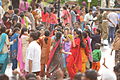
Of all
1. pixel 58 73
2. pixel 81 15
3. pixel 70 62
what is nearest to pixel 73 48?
pixel 70 62

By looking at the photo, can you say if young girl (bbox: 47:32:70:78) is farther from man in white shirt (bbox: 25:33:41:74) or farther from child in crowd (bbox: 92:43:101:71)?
→ man in white shirt (bbox: 25:33:41:74)

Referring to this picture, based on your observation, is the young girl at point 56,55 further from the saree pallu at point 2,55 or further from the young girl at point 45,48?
the saree pallu at point 2,55

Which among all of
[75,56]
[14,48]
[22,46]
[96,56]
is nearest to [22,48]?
[22,46]

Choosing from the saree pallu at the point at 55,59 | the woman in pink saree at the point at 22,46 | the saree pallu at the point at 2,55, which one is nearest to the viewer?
the saree pallu at the point at 2,55

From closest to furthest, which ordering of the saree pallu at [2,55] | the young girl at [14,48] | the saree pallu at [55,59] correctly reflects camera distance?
the saree pallu at [2,55] < the saree pallu at [55,59] < the young girl at [14,48]

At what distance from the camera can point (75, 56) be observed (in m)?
10.5

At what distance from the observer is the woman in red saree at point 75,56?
10.3 meters

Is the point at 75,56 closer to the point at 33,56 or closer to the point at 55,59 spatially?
the point at 55,59

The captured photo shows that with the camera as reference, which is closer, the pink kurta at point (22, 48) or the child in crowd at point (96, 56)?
the pink kurta at point (22, 48)

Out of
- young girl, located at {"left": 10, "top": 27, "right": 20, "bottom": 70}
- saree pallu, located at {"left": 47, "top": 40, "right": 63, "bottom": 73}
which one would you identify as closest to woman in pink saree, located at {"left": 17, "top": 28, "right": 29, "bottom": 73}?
young girl, located at {"left": 10, "top": 27, "right": 20, "bottom": 70}

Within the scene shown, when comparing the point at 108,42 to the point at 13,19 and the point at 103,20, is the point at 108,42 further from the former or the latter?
the point at 13,19

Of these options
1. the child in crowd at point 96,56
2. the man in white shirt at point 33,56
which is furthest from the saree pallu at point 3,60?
the child in crowd at point 96,56

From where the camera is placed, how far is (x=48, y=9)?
60.3 feet

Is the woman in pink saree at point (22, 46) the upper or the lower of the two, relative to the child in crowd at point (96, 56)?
upper
